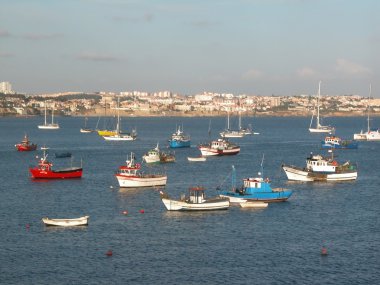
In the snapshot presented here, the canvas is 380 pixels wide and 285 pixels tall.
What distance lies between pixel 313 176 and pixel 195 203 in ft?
88.1

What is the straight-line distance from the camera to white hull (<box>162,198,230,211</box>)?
6450cm

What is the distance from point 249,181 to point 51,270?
90.2 feet

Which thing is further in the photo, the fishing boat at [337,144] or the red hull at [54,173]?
the fishing boat at [337,144]

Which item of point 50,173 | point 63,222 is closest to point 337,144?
point 50,173

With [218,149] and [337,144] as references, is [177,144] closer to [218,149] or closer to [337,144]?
[218,149]

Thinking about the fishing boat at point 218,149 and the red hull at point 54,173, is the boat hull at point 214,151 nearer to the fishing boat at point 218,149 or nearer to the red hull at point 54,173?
the fishing boat at point 218,149

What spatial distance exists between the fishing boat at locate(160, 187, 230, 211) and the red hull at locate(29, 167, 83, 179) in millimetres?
28873

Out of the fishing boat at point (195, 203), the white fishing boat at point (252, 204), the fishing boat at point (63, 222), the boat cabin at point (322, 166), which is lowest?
the fishing boat at point (63, 222)

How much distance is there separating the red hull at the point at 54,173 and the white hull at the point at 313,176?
2525 centimetres

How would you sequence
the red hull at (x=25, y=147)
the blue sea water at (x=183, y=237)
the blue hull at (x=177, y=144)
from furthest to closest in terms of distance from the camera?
the blue hull at (x=177, y=144), the red hull at (x=25, y=147), the blue sea water at (x=183, y=237)

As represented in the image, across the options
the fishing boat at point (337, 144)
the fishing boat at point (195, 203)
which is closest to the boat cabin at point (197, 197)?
the fishing boat at point (195, 203)

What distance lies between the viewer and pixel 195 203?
2542 inches

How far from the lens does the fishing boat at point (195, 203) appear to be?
6450cm

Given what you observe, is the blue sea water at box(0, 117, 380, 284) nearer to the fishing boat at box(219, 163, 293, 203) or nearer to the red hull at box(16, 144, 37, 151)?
the fishing boat at box(219, 163, 293, 203)
